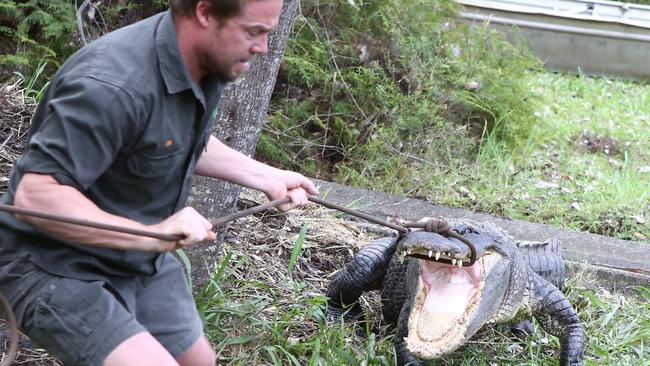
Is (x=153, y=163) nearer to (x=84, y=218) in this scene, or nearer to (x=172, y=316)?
(x=84, y=218)

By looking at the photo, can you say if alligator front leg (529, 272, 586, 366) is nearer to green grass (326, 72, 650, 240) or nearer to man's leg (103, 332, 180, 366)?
green grass (326, 72, 650, 240)

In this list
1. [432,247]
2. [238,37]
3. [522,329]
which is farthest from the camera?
[522,329]

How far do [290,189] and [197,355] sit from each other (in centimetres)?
63

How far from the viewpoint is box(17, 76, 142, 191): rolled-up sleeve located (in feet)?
7.86

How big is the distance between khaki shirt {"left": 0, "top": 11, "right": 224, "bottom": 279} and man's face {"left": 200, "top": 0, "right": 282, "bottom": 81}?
0.29 ft

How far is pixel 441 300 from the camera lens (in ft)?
13.3

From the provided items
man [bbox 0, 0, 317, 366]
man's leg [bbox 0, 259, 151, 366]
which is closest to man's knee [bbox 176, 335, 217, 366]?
man [bbox 0, 0, 317, 366]

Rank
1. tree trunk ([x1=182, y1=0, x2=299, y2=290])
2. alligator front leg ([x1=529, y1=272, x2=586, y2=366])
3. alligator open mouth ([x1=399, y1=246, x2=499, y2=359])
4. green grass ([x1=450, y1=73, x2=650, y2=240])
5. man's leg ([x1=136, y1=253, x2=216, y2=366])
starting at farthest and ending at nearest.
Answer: green grass ([x1=450, y1=73, x2=650, y2=240]) < alligator front leg ([x1=529, y1=272, x2=586, y2=366]) < tree trunk ([x1=182, y1=0, x2=299, y2=290]) < alligator open mouth ([x1=399, y1=246, x2=499, y2=359]) < man's leg ([x1=136, y1=253, x2=216, y2=366])

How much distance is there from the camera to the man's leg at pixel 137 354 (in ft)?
8.27

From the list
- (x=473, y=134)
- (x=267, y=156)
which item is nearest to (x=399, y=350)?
(x=267, y=156)

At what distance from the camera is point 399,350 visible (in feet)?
14.0

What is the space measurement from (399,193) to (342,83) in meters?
0.95

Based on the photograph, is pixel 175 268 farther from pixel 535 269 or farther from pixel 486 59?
pixel 486 59

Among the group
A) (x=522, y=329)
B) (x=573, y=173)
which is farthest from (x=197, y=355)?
(x=573, y=173)
